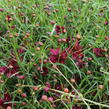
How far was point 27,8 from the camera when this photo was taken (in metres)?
2.15

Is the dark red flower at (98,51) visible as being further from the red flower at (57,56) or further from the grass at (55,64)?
the red flower at (57,56)

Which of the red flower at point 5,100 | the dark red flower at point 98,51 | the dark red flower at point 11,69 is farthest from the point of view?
the dark red flower at point 98,51

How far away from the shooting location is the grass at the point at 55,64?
142 centimetres

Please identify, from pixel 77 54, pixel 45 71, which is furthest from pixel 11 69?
pixel 77 54

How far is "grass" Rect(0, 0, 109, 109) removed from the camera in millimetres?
1422

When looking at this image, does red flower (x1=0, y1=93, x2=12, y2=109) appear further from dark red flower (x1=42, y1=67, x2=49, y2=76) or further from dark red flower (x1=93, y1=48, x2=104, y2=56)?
dark red flower (x1=93, y1=48, x2=104, y2=56)

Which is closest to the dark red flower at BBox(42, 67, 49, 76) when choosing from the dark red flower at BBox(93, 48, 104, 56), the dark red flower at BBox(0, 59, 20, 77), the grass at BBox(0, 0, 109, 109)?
the grass at BBox(0, 0, 109, 109)

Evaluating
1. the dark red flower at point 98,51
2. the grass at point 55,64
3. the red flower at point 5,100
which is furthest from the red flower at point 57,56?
the red flower at point 5,100

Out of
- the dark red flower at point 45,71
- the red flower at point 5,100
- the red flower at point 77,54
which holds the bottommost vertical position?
the red flower at point 5,100

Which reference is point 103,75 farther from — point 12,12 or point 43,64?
point 12,12

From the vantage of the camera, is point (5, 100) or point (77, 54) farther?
point (77, 54)

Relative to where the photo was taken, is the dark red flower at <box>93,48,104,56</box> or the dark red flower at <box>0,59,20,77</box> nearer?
the dark red flower at <box>0,59,20,77</box>

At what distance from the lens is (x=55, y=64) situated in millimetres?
1532

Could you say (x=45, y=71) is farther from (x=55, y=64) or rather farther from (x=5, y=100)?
(x=5, y=100)
